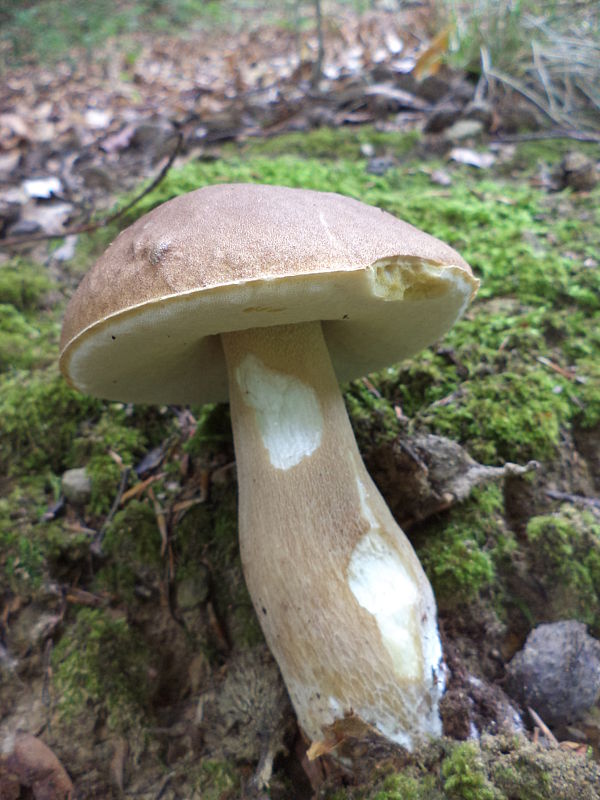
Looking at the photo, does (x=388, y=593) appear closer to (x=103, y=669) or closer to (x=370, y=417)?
(x=370, y=417)

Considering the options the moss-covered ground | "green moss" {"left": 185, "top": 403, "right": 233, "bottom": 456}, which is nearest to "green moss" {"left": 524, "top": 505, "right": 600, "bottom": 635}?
the moss-covered ground

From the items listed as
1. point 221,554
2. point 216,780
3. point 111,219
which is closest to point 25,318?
point 111,219

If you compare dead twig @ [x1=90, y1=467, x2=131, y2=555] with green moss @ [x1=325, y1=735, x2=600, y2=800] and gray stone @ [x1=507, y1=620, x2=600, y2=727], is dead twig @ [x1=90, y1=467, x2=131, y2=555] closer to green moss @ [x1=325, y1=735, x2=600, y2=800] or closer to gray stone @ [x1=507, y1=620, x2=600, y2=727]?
green moss @ [x1=325, y1=735, x2=600, y2=800]

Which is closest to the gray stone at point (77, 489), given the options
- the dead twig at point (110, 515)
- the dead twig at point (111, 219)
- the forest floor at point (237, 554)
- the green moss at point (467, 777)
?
the forest floor at point (237, 554)

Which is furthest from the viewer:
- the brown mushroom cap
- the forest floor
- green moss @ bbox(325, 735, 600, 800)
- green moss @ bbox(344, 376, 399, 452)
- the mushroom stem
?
green moss @ bbox(344, 376, 399, 452)

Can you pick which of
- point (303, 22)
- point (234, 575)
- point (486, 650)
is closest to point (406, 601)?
point (486, 650)
